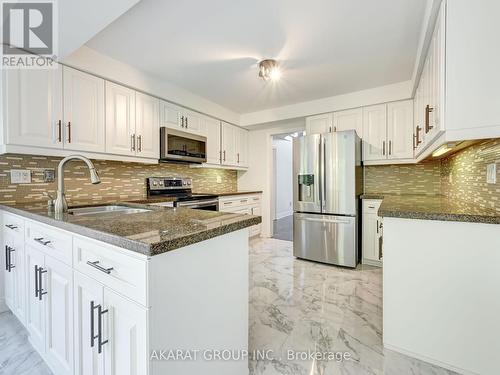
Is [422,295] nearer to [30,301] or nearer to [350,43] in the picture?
[350,43]

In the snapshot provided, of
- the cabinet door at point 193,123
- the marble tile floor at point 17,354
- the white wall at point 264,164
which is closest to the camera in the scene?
the marble tile floor at point 17,354

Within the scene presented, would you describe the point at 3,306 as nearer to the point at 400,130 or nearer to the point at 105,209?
the point at 105,209

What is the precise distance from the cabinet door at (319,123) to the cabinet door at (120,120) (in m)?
2.47

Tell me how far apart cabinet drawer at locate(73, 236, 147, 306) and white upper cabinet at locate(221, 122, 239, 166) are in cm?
313

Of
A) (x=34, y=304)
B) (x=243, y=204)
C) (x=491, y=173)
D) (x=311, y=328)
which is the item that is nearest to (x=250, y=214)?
(x=311, y=328)

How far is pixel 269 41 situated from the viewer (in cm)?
209

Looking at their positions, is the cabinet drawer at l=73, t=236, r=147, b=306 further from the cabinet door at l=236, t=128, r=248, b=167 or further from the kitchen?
the cabinet door at l=236, t=128, r=248, b=167

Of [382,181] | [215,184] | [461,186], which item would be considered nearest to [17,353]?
[215,184]

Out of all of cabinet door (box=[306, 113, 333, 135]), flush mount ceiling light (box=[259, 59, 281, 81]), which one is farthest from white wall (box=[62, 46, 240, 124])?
cabinet door (box=[306, 113, 333, 135])

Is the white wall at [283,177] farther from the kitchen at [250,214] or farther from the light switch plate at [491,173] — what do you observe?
the light switch plate at [491,173]

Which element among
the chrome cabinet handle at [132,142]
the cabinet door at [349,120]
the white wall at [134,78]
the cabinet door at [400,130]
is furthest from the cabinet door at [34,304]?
the cabinet door at [400,130]

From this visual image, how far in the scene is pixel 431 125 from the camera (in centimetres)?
170

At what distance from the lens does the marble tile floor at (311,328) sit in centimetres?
142

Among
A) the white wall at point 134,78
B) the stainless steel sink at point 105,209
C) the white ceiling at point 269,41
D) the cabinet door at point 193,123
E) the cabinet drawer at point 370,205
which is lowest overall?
the cabinet drawer at point 370,205
